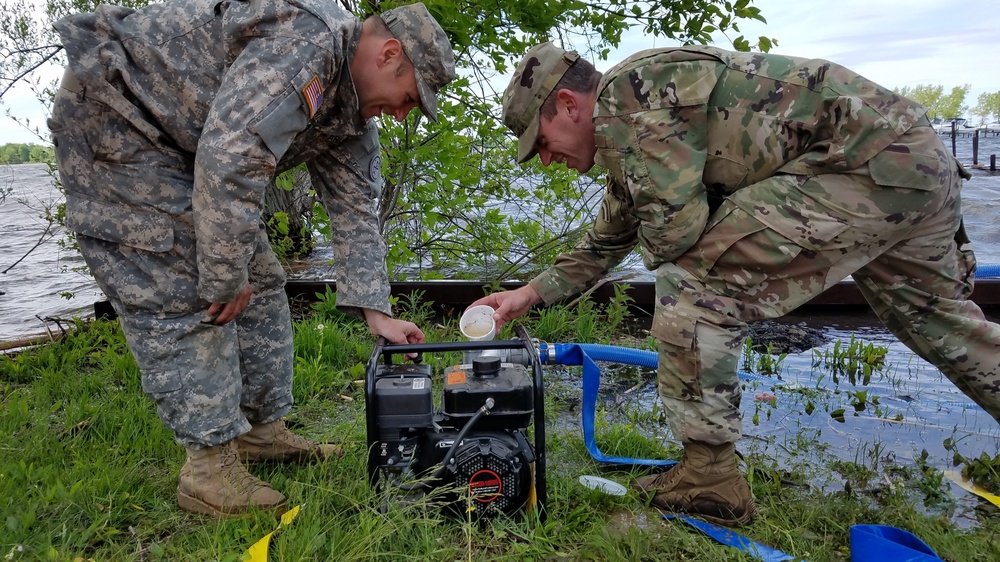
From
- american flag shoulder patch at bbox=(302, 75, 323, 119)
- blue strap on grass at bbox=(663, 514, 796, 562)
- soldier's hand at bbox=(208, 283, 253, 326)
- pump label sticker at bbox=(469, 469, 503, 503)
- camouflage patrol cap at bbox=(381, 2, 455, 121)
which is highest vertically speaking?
camouflage patrol cap at bbox=(381, 2, 455, 121)

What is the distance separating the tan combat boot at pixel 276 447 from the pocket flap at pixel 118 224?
0.96 meters

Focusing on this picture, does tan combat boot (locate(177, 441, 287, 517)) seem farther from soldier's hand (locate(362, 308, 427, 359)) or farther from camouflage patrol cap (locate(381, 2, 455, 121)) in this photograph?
camouflage patrol cap (locate(381, 2, 455, 121))

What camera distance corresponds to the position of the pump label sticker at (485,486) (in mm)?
2291

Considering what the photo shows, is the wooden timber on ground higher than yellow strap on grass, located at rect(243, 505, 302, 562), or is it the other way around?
the wooden timber on ground

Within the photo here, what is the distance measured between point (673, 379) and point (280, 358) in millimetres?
1615

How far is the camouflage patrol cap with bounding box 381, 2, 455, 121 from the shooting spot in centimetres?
237

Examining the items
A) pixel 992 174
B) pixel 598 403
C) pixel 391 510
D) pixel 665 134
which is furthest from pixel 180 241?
pixel 992 174

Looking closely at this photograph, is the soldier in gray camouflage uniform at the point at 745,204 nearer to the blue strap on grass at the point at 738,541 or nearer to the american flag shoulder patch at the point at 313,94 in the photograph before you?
the blue strap on grass at the point at 738,541

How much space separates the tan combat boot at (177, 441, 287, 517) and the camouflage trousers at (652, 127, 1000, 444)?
152 centimetres

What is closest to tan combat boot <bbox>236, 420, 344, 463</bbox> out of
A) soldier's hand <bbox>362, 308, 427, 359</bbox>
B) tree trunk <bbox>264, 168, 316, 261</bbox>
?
soldier's hand <bbox>362, 308, 427, 359</bbox>

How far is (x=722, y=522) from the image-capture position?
2.48 m

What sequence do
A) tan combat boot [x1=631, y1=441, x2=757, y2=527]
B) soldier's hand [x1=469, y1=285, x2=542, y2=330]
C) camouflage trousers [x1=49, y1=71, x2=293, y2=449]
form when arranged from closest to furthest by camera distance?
camouflage trousers [x1=49, y1=71, x2=293, y2=449] < tan combat boot [x1=631, y1=441, x2=757, y2=527] < soldier's hand [x1=469, y1=285, x2=542, y2=330]

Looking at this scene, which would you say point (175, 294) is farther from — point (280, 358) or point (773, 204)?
point (773, 204)

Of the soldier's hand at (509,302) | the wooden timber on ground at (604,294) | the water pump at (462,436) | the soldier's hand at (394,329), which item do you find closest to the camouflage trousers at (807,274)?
the water pump at (462,436)
